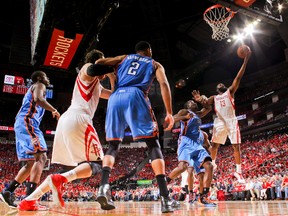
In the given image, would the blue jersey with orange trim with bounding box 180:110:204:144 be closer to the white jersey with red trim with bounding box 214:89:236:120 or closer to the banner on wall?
the white jersey with red trim with bounding box 214:89:236:120

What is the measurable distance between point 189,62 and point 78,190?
16353 mm

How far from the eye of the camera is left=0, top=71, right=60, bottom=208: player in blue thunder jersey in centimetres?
390

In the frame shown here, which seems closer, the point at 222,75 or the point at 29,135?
the point at 29,135

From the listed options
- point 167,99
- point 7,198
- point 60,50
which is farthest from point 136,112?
point 60,50

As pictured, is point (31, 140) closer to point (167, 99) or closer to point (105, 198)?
point (105, 198)

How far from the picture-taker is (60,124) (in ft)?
10.5

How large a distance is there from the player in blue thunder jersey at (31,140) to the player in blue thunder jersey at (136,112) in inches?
49.6

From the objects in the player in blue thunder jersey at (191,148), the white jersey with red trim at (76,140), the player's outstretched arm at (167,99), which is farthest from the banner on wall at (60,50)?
the player's outstretched arm at (167,99)

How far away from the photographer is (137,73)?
3115 millimetres

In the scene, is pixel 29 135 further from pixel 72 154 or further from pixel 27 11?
pixel 27 11

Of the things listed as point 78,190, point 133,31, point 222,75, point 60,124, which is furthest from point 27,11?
point 60,124

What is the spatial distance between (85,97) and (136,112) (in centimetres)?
75

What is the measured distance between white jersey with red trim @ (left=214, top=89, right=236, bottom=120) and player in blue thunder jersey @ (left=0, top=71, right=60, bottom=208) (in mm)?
3620

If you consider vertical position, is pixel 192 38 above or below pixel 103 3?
above
